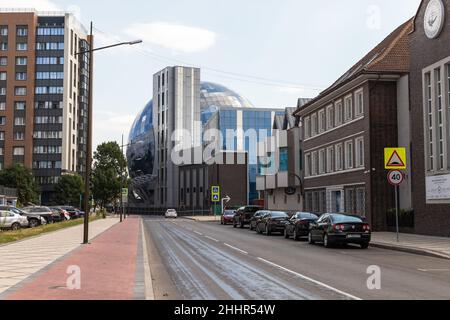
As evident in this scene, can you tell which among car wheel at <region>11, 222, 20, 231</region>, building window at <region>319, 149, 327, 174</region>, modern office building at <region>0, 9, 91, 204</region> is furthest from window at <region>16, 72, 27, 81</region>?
building window at <region>319, 149, 327, 174</region>

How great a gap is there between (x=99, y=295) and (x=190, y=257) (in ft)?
29.2

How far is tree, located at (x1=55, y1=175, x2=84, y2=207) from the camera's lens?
104 m

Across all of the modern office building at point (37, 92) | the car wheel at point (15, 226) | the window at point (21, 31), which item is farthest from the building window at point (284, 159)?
the window at point (21, 31)

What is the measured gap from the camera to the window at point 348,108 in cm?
3945

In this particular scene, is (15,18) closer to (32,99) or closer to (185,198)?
(32,99)

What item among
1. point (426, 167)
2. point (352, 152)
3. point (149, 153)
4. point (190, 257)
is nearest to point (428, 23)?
point (426, 167)

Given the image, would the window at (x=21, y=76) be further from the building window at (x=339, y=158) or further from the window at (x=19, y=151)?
the building window at (x=339, y=158)

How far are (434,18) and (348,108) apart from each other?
460 inches

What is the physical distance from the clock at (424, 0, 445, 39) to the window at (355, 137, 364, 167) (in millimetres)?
9443

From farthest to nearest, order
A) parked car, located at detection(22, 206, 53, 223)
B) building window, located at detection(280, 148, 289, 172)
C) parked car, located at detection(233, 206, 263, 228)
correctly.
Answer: building window, located at detection(280, 148, 289, 172)
parked car, located at detection(22, 206, 53, 223)
parked car, located at detection(233, 206, 263, 228)

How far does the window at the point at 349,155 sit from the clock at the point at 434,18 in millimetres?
11391

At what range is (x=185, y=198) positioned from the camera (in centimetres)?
11588

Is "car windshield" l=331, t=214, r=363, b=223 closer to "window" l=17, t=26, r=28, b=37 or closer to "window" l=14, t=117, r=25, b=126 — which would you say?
"window" l=14, t=117, r=25, b=126

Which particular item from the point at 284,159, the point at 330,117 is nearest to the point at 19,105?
the point at 284,159
